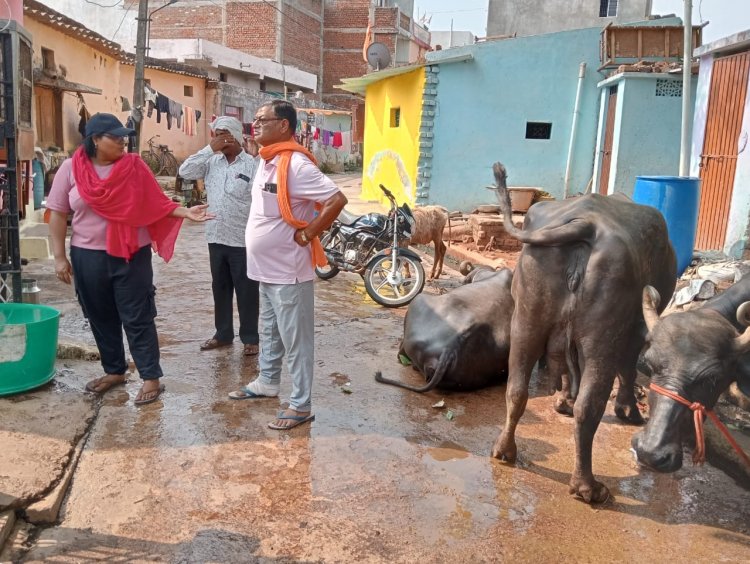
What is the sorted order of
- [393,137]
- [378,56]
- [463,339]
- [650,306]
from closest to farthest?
[650,306] → [463,339] → [393,137] → [378,56]

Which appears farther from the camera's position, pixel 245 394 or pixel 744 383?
pixel 245 394

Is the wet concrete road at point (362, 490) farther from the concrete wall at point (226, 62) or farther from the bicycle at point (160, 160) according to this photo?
the concrete wall at point (226, 62)

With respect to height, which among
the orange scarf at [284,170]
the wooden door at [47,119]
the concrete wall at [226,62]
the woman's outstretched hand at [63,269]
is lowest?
the woman's outstretched hand at [63,269]

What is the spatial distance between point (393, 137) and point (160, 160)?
9.32m

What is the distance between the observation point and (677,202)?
7203 millimetres

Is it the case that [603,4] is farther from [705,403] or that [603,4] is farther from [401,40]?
[705,403]

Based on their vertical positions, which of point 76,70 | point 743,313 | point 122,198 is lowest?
point 743,313

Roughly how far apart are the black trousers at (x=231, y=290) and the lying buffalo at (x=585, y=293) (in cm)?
239

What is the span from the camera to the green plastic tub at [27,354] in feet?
12.9

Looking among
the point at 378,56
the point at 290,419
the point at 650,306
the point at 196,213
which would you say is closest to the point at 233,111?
the point at 378,56

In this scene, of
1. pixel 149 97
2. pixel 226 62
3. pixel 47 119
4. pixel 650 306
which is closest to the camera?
pixel 650 306

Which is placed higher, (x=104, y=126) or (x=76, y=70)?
(x=76, y=70)

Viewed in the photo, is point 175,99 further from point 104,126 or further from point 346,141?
point 104,126

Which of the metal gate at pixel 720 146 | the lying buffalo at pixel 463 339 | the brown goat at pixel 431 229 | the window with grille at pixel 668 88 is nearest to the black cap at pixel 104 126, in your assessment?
the lying buffalo at pixel 463 339
